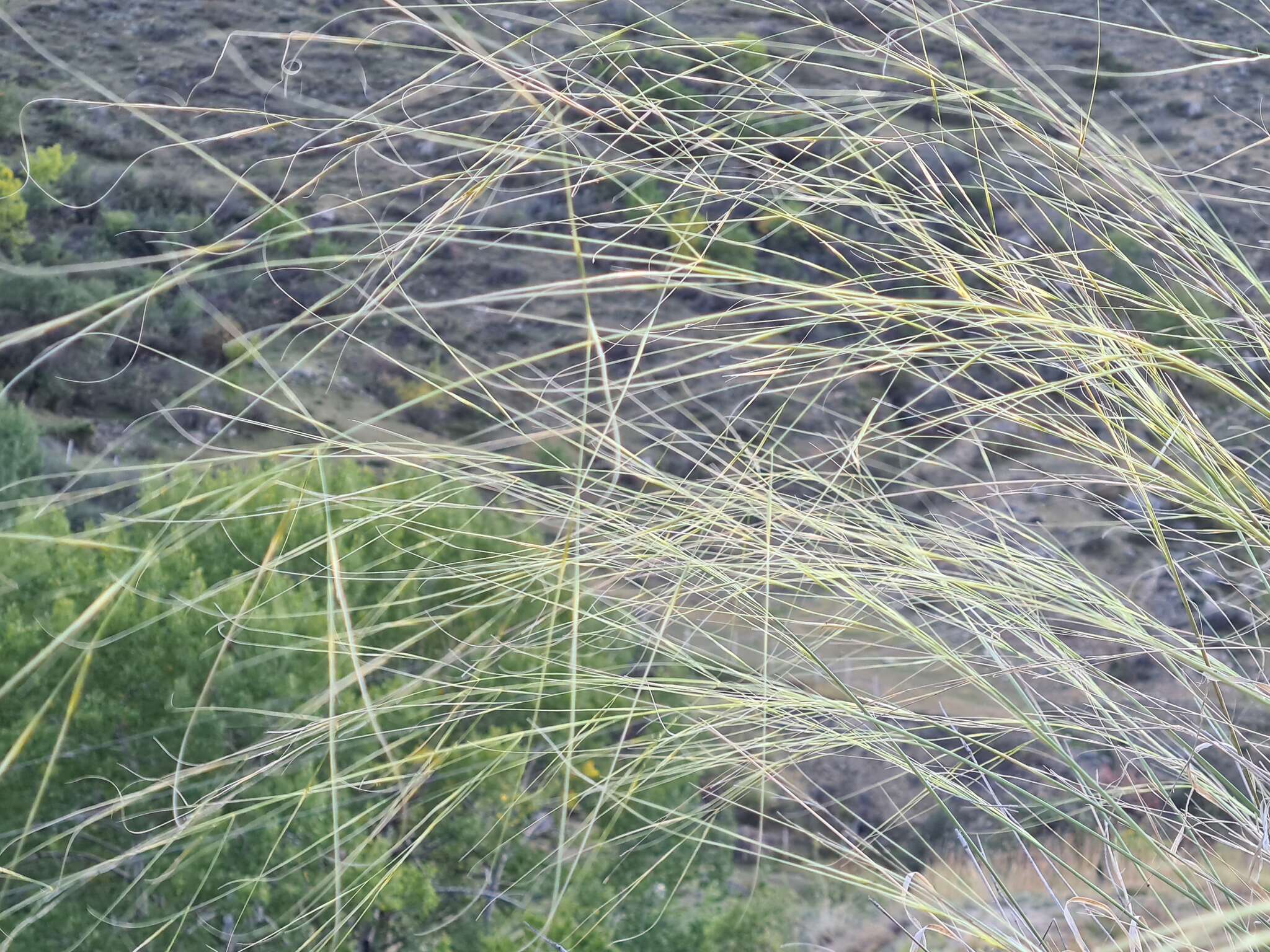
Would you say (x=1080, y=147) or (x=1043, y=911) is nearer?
(x=1080, y=147)

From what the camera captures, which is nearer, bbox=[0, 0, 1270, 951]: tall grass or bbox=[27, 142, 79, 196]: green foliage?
bbox=[0, 0, 1270, 951]: tall grass

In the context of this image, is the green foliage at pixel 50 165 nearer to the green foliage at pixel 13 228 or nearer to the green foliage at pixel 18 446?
the green foliage at pixel 13 228

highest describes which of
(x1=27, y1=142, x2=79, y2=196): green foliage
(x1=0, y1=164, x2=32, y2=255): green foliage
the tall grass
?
the tall grass

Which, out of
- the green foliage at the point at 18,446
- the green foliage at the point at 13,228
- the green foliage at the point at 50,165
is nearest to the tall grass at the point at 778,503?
the green foliage at the point at 18,446

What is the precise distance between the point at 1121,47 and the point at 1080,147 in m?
12.8

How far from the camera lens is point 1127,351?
652 millimetres

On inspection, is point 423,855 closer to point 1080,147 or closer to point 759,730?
point 759,730

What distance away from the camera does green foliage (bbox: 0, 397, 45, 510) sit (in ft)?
23.2

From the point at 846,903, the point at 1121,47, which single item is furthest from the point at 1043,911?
the point at 1121,47

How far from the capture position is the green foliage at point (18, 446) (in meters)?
7.09

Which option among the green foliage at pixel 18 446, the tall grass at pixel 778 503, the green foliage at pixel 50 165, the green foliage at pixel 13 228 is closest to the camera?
the tall grass at pixel 778 503

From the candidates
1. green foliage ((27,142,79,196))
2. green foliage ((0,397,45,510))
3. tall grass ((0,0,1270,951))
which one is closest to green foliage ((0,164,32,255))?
green foliage ((27,142,79,196))

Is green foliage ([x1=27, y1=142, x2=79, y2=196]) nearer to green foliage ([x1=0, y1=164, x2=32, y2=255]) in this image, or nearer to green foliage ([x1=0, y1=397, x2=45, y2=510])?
green foliage ([x1=0, y1=164, x2=32, y2=255])

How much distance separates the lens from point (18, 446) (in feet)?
23.7
